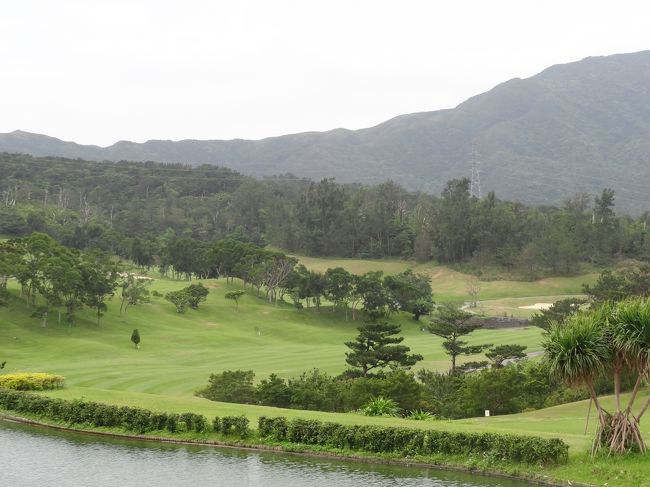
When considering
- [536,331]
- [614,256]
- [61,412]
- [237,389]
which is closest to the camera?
[61,412]

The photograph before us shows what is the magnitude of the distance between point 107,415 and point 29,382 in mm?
8620

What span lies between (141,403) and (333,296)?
64312 mm

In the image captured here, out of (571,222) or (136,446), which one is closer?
(136,446)

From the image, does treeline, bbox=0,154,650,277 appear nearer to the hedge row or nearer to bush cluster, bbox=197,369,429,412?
bush cluster, bbox=197,369,429,412

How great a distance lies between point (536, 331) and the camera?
309 feet

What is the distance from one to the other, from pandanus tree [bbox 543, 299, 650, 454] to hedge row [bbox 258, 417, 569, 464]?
200 centimetres

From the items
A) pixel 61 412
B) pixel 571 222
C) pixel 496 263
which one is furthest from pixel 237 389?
pixel 571 222

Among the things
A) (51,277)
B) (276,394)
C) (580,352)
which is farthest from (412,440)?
(51,277)

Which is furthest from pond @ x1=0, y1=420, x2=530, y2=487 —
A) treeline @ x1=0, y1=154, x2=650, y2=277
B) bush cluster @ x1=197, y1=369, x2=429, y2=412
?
treeline @ x1=0, y1=154, x2=650, y2=277

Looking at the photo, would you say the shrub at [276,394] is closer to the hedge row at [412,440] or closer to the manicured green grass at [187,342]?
the manicured green grass at [187,342]

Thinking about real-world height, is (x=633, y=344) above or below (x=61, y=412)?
above

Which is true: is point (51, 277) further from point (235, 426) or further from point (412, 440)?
point (412, 440)

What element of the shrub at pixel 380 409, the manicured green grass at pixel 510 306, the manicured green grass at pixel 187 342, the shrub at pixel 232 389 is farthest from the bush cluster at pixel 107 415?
the manicured green grass at pixel 510 306

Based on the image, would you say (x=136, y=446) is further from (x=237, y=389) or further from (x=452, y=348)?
(x=452, y=348)
